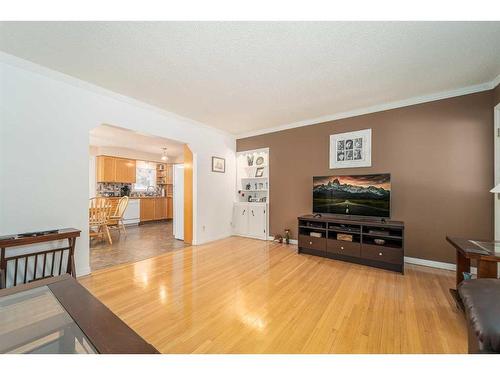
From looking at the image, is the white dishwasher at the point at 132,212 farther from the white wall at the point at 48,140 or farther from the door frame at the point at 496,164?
the door frame at the point at 496,164

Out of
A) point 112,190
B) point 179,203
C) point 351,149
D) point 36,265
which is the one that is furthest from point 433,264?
point 112,190

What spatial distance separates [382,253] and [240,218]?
2.94 meters

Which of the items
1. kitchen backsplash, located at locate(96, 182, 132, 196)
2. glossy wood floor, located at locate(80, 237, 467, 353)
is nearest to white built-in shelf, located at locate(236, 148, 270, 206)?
glossy wood floor, located at locate(80, 237, 467, 353)

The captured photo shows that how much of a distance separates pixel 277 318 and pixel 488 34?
309 cm

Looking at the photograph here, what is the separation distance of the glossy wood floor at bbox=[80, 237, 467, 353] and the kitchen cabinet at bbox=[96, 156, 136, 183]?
4324 millimetres

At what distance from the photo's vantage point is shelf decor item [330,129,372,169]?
3361mm

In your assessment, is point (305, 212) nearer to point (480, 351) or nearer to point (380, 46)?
point (380, 46)

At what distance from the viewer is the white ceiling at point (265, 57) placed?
67.0 inches

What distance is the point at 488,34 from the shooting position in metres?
1.75

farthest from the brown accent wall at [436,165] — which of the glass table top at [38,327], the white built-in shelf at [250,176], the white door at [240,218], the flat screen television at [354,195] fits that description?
the glass table top at [38,327]

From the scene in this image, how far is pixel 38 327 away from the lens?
2.99 feet

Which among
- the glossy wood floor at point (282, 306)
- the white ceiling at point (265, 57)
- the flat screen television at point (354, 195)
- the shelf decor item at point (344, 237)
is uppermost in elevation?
the white ceiling at point (265, 57)

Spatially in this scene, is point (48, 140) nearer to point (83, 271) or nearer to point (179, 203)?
point (83, 271)
